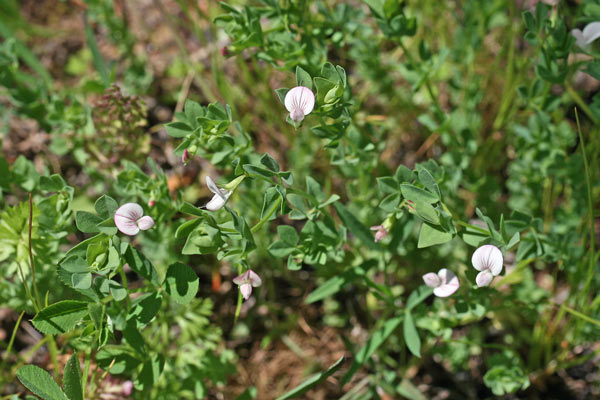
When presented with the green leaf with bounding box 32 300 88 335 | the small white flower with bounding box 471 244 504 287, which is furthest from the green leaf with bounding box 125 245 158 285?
the small white flower with bounding box 471 244 504 287

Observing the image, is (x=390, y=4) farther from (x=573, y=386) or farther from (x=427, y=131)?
(x=573, y=386)

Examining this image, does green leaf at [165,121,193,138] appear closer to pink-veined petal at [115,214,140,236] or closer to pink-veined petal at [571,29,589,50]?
pink-veined petal at [115,214,140,236]

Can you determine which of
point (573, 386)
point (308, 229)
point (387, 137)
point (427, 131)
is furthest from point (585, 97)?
point (308, 229)

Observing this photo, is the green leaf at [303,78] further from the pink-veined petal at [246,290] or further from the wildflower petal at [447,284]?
the wildflower petal at [447,284]

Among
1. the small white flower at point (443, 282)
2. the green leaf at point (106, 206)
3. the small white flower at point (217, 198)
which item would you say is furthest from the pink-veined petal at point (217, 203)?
the small white flower at point (443, 282)

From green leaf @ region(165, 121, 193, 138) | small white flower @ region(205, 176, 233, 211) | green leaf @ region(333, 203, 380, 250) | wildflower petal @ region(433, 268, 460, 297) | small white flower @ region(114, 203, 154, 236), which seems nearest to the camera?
small white flower @ region(205, 176, 233, 211)

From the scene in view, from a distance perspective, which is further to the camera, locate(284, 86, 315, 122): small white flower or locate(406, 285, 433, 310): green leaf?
locate(406, 285, 433, 310): green leaf

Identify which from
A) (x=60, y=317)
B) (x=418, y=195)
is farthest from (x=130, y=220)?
(x=418, y=195)

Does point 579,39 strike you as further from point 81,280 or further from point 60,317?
point 60,317
